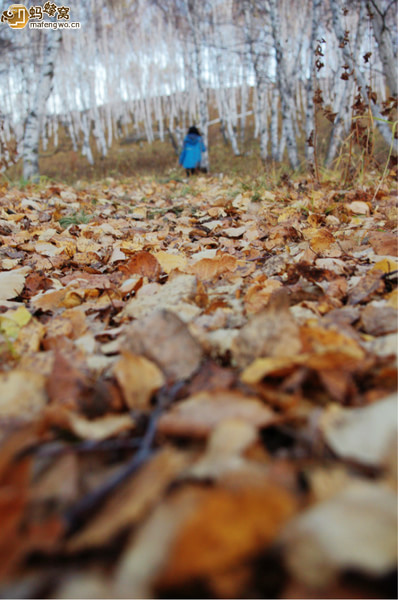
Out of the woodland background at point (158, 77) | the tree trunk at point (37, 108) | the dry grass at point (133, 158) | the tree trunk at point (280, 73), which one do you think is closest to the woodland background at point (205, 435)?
the tree trunk at point (37, 108)

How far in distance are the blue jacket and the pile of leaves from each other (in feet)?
30.5

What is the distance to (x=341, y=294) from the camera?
0.96m

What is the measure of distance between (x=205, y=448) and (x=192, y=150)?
9946 millimetres

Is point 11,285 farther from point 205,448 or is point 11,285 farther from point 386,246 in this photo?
point 386,246

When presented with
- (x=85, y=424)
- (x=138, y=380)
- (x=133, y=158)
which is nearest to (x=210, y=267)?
(x=138, y=380)

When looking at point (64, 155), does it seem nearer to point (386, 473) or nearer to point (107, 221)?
point (107, 221)

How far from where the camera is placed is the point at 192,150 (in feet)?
31.2

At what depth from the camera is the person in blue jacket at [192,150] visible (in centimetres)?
944

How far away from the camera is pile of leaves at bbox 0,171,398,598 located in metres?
0.32

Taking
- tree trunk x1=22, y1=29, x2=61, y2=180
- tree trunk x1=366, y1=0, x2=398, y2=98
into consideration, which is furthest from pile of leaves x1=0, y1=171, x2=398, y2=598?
tree trunk x1=22, y1=29, x2=61, y2=180

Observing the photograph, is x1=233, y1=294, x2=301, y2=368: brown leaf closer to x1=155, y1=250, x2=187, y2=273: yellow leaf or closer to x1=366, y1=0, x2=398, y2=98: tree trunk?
x1=155, y1=250, x2=187, y2=273: yellow leaf

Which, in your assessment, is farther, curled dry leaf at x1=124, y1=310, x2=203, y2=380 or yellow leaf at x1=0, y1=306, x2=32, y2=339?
yellow leaf at x1=0, y1=306, x2=32, y2=339

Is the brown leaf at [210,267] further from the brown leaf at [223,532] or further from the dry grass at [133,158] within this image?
the dry grass at [133,158]

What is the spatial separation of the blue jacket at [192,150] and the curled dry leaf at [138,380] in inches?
381
